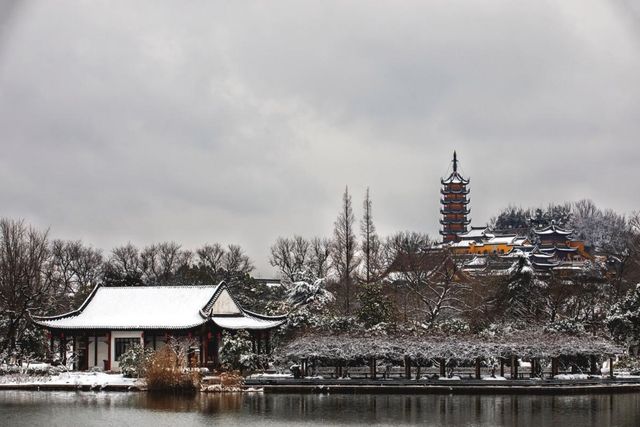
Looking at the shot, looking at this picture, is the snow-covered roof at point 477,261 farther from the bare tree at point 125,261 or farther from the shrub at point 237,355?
the shrub at point 237,355

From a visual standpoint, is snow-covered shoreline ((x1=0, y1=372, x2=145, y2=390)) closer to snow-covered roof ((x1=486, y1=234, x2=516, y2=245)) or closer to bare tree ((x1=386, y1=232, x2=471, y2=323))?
bare tree ((x1=386, y1=232, x2=471, y2=323))

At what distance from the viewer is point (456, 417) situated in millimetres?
24781

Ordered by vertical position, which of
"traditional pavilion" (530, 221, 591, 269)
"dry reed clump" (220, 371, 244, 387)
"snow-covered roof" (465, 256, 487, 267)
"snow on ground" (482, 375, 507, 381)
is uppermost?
"traditional pavilion" (530, 221, 591, 269)

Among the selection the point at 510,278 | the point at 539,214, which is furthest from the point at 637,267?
the point at 539,214

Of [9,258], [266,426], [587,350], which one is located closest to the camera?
[266,426]

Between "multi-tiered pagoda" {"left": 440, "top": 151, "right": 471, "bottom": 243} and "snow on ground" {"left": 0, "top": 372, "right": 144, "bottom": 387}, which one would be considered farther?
"multi-tiered pagoda" {"left": 440, "top": 151, "right": 471, "bottom": 243}

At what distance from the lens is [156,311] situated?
42688mm

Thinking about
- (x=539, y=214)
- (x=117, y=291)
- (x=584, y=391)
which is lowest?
(x=584, y=391)

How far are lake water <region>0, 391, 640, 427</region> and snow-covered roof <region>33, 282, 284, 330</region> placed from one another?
9290 mm

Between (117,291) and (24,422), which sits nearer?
(24,422)

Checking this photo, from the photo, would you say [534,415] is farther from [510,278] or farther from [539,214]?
[539,214]

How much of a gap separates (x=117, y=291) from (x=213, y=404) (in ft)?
59.6

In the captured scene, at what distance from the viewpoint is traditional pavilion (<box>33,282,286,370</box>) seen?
41.2 meters

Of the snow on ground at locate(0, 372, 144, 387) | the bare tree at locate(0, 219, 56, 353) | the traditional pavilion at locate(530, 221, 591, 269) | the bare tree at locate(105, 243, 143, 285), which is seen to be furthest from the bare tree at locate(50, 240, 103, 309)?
the traditional pavilion at locate(530, 221, 591, 269)
